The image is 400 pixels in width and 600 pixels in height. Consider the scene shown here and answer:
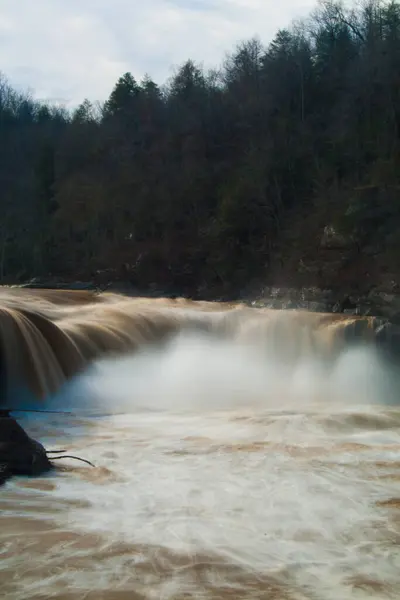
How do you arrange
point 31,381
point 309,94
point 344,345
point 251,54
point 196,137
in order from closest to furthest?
1. point 31,381
2. point 344,345
3. point 309,94
4. point 196,137
5. point 251,54

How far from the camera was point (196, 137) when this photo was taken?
43875 mm

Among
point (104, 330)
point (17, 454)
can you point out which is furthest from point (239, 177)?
point (17, 454)

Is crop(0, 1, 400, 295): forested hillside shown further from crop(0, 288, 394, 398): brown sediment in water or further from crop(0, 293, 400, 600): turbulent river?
crop(0, 293, 400, 600): turbulent river

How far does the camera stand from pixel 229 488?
5.68 metres

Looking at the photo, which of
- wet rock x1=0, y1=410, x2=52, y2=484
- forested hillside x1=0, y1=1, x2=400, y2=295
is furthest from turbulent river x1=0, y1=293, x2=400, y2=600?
forested hillside x1=0, y1=1, x2=400, y2=295

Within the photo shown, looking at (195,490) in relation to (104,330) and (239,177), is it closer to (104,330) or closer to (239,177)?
(104,330)

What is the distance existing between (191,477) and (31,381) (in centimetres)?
505

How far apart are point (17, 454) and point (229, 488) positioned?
1.91 m

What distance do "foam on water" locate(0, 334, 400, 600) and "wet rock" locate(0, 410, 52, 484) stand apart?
0.36m

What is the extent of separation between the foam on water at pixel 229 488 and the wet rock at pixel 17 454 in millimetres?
360

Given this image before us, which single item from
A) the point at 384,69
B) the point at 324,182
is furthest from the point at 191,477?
the point at 384,69

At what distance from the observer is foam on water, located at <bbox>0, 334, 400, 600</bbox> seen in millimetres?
3779

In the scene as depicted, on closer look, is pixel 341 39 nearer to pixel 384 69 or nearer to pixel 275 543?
pixel 384 69

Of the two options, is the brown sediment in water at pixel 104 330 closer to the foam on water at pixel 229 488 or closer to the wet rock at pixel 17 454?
the foam on water at pixel 229 488
